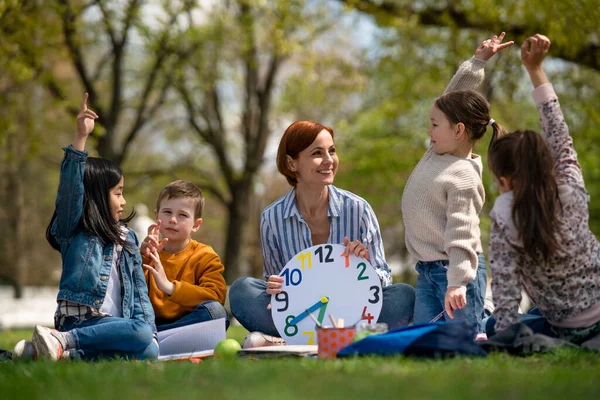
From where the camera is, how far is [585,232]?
13.7 feet

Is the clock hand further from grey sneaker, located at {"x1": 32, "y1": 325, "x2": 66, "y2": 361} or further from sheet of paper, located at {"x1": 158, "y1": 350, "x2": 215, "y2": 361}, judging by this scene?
grey sneaker, located at {"x1": 32, "y1": 325, "x2": 66, "y2": 361}

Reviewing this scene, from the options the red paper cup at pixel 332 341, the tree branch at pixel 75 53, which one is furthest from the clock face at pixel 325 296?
the tree branch at pixel 75 53

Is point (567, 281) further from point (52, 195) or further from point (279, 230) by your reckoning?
point (52, 195)

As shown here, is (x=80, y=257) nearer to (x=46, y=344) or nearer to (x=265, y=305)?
(x=46, y=344)

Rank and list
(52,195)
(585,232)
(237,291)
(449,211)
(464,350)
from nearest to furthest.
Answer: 1. (464,350)
2. (585,232)
3. (449,211)
4. (237,291)
5. (52,195)

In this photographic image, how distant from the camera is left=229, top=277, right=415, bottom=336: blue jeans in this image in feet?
17.4

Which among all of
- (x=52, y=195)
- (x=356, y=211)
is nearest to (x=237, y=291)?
(x=356, y=211)

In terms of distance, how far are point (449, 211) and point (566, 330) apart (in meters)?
0.96

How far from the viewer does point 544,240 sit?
13.2 feet

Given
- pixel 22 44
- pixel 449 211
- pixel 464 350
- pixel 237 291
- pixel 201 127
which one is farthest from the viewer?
pixel 201 127

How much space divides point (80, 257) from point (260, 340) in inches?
49.4

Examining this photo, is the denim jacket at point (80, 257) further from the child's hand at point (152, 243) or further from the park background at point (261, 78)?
the park background at point (261, 78)

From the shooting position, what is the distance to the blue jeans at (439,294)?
4816 millimetres

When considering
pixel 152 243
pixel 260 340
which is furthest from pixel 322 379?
pixel 152 243
